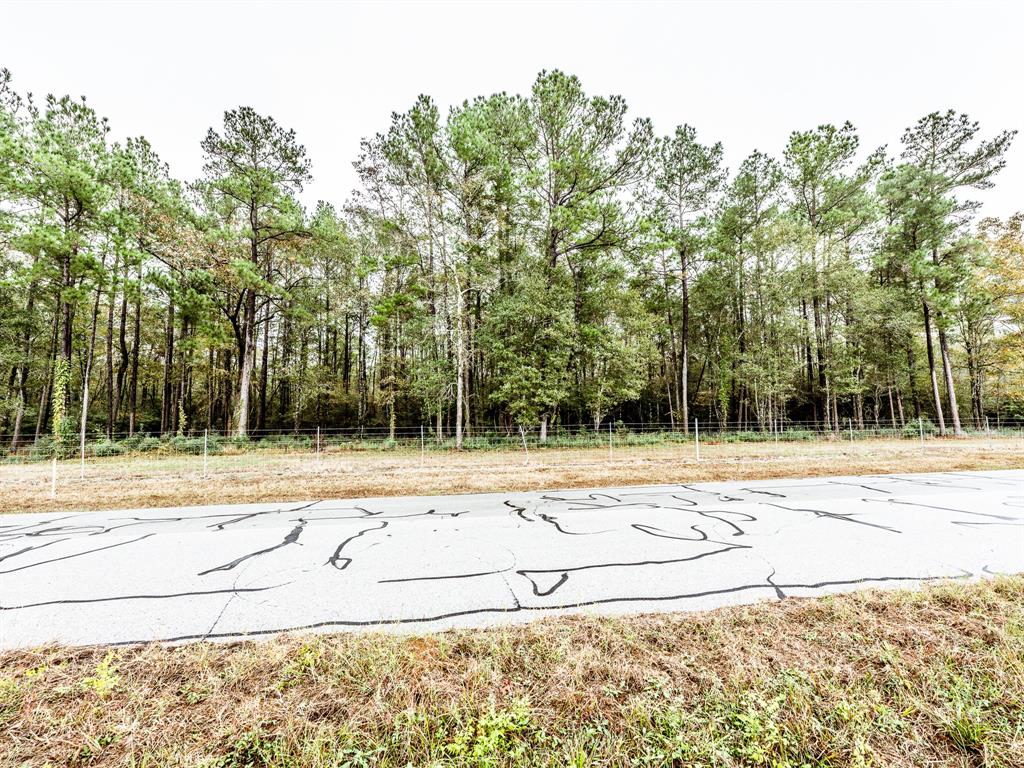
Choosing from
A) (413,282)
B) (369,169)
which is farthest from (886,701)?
(369,169)

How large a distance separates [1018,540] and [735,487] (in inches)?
132

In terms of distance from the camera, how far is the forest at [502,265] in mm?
15766

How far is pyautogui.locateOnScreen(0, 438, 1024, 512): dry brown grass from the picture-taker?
656cm

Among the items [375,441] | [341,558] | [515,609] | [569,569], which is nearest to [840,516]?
[569,569]

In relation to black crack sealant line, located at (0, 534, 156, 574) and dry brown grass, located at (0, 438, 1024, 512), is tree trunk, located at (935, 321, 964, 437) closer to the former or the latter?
dry brown grass, located at (0, 438, 1024, 512)

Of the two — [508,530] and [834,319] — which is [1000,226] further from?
[508,530]

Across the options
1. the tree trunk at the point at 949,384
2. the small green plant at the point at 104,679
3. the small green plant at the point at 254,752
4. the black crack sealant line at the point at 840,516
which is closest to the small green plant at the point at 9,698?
the small green plant at the point at 104,679

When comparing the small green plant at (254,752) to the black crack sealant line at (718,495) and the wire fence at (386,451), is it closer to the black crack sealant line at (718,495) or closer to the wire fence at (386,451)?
the black crack sealant line at (718,495)

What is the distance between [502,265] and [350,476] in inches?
457

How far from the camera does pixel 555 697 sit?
5.19 ft

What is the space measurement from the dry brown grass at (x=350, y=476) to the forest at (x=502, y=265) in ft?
17.6

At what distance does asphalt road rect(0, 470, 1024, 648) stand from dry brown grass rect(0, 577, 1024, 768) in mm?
352

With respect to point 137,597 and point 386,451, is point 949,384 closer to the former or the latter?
point 386,451

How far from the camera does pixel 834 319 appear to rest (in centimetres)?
2208
